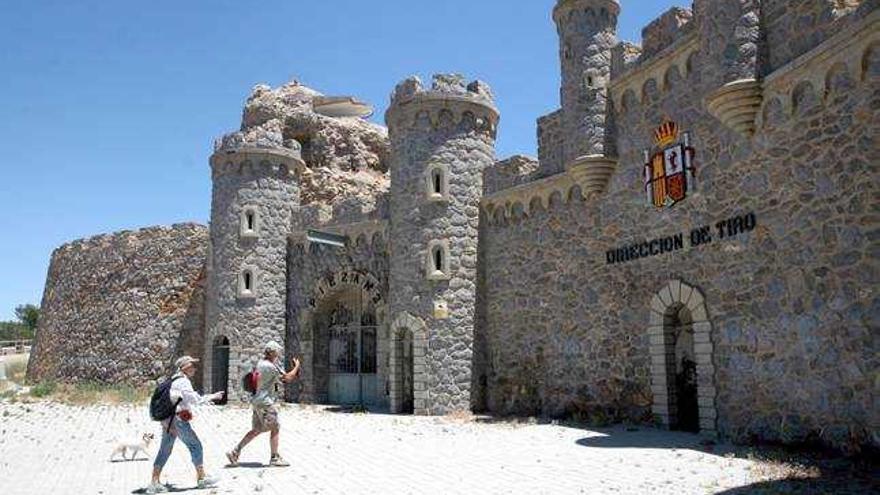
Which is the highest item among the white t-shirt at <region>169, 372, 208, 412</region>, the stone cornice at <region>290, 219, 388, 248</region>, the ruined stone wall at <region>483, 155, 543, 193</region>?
the ruined stone wall at <region>483, 155, 543, 193</region>

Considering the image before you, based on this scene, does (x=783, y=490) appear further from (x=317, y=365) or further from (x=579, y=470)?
(x=317, y=365)

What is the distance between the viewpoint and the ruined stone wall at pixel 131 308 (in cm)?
2578

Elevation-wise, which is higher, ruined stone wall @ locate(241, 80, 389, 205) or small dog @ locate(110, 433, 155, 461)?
ruined stone wall @ locate(241, 80, 389, 205)

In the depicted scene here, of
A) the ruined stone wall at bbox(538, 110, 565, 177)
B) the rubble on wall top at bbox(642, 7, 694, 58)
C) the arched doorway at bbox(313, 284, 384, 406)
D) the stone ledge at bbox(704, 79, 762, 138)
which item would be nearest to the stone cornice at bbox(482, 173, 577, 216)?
the ruined stone wall at bbox(538, 110, 565, 177)

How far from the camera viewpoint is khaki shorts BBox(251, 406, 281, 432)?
9906mm

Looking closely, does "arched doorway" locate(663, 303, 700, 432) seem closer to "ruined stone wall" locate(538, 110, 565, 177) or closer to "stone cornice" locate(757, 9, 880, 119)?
"stone cornice" locate(757, 9, 880, 119)

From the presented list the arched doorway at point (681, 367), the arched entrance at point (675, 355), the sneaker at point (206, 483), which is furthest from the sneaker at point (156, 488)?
the arched doorway at point (681, 367)

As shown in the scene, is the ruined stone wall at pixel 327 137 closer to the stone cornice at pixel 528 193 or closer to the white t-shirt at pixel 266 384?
the stone cornice at pixel 528 193

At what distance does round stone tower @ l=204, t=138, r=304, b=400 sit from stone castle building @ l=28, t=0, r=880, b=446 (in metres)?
0.07

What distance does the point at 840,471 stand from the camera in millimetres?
8828

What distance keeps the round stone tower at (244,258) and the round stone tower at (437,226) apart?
518cm

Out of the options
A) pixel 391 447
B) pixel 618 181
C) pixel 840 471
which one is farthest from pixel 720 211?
pixel 391 447

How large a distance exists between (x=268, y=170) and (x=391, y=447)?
13165 mm

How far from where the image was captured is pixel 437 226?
18.8 metres
